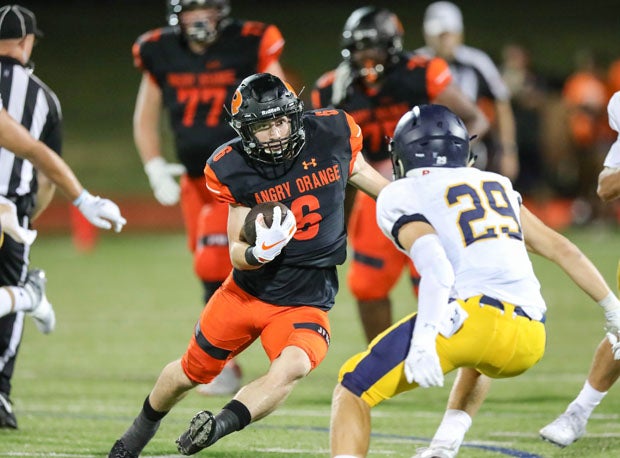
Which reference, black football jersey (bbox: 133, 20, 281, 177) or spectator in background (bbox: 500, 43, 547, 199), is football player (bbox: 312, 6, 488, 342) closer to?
black football jersey (bbox: 133, 20, 281, 177)

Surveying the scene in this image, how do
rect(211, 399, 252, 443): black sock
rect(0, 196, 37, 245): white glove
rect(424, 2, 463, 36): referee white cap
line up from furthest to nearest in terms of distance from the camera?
rect(424, 2, 463, 36): referee white cap < rect(0, 196, 37, 245): white glove < rect(211, 399, 252, 443): black sock

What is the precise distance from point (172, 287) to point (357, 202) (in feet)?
15.7

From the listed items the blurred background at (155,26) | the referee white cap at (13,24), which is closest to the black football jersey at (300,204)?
the referee white cap at (13,24)

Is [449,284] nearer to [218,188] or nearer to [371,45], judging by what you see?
[218,188]

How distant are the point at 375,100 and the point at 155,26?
16312 millimetres

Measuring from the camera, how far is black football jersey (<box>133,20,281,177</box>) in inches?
261

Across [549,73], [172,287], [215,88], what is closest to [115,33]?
[549,73]

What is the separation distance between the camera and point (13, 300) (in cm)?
539

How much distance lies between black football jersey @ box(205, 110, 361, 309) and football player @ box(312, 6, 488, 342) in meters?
1.67

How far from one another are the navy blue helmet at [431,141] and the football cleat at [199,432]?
3.61 ft

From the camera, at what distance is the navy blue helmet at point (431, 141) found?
4.21m

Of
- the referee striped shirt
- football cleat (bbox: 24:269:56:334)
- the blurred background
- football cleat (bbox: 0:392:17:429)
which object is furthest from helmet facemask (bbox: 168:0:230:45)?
the blurred background

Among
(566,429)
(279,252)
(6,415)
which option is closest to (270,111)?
(279,252)

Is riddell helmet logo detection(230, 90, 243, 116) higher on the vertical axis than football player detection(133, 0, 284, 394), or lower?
higher
